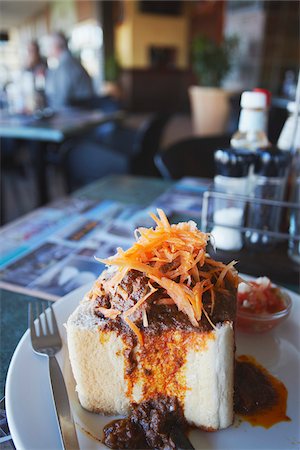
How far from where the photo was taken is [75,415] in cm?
56

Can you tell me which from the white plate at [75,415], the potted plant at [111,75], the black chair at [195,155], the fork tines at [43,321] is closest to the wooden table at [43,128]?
the black chair at [195,155]

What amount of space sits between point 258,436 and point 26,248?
75 centimetres

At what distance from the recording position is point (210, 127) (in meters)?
5.35

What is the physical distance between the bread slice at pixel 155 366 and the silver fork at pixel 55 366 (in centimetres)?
3

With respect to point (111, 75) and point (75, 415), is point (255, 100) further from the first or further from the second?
point (111, 75)

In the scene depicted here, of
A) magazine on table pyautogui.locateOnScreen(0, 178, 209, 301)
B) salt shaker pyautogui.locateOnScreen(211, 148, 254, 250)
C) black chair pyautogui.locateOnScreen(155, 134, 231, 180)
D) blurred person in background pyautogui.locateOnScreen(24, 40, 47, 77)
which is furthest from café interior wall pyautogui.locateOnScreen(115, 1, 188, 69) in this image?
salt shaker pyautogui.locateOnScreen(211, 148, 254, 250)

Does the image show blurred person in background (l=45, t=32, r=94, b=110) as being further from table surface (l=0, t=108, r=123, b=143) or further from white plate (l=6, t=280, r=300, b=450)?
white plate (l=6, t=280, r=300, b=450)

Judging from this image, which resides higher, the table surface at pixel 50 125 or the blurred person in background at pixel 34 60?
the blurred person in background at pixel 34 60

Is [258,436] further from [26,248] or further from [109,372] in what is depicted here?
[26,248]

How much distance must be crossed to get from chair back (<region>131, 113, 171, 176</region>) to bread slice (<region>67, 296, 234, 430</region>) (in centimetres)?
254

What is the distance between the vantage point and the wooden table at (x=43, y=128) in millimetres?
2486

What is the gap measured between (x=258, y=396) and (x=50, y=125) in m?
2.40

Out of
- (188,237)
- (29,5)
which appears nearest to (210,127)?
(188,237)

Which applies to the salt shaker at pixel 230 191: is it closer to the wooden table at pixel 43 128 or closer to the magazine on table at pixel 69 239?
the magazine on table at pixel 69 239
